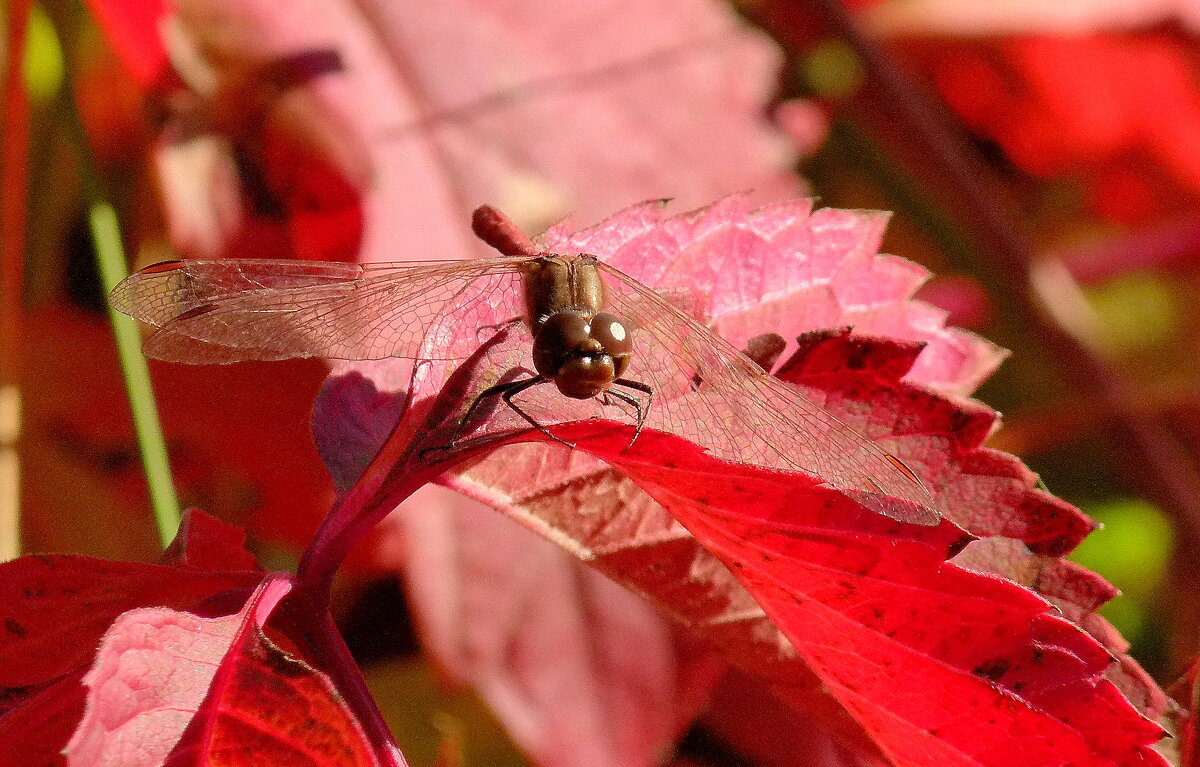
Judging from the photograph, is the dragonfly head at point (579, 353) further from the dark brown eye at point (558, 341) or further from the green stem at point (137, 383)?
the green stem at point (137, 383)

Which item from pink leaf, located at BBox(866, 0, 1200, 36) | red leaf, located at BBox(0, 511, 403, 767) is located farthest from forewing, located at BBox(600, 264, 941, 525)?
pink leaf, located at BBox(866, 0, 1200, 36)

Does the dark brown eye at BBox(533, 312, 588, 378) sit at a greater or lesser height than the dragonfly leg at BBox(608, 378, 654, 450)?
greater

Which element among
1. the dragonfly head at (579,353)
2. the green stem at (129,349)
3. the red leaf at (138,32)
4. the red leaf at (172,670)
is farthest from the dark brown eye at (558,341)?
the red leaf at (138,32)

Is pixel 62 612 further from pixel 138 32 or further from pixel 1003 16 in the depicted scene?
pixel 1003 16

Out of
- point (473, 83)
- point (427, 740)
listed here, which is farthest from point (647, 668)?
point (473, 83)

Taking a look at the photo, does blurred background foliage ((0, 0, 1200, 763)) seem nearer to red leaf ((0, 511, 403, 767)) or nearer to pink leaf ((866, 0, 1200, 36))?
pink leaf ((866, 0, 1200, 36))

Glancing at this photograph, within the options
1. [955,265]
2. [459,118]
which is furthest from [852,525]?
[955,265]
